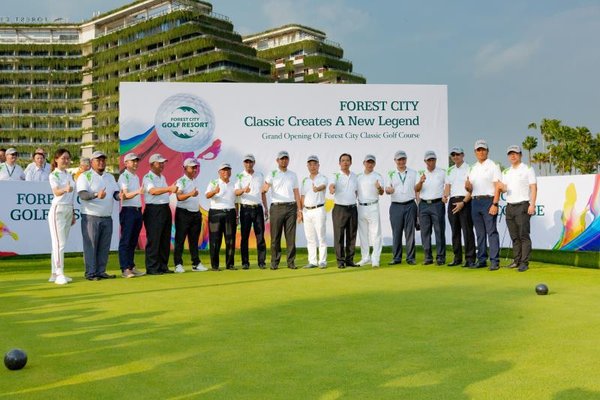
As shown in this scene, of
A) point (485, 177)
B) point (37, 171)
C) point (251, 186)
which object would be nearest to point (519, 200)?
point (485, 177)

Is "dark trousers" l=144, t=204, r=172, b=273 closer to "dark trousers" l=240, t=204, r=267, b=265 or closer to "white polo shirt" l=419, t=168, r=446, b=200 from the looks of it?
"dark trousers" l=240, t=204, r=267, b=265

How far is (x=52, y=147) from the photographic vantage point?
103875mm

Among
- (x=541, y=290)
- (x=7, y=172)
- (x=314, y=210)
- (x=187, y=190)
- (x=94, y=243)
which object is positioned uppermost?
(x=7, y=172)

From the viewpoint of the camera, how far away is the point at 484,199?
9.84 meters

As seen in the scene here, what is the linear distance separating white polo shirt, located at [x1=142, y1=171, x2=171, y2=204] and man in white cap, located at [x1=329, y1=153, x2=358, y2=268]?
261 cm

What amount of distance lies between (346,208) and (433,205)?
1.39 meters

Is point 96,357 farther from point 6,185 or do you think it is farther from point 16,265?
point 6,185

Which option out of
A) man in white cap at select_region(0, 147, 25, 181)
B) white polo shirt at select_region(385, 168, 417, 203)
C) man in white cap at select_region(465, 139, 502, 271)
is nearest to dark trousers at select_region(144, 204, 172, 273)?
man in white cap at select_region(0, 147, 25, 181)

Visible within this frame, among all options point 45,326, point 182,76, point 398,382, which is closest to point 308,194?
point 45,326

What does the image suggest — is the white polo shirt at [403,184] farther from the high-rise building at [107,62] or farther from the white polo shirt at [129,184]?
the high-rise building at [107,62]

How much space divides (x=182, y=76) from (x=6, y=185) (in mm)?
83029

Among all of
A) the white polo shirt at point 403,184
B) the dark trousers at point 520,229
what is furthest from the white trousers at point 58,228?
the dark trousers at point 520,229

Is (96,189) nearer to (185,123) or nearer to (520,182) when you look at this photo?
(185,123)

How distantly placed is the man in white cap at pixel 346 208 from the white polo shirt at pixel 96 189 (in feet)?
11.2
